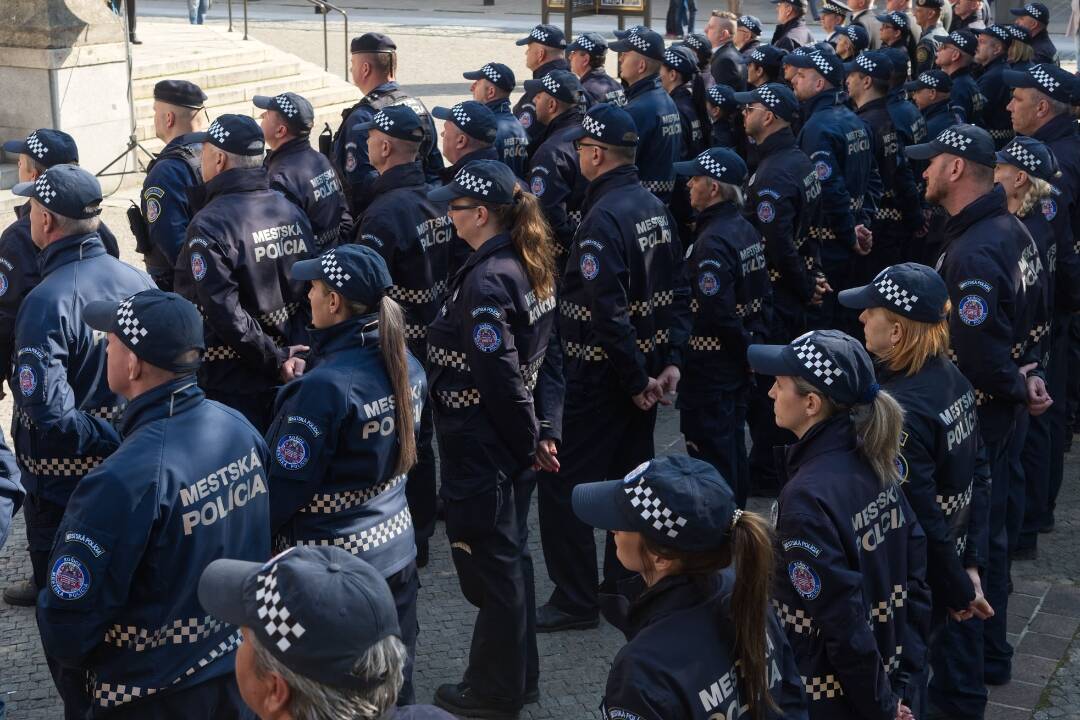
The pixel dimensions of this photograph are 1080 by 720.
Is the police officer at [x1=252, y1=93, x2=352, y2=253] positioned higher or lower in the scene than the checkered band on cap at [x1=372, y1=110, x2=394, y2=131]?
lower

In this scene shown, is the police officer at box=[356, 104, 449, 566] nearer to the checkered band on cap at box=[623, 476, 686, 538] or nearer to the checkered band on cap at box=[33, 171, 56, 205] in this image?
the checkered band on cap at box=[33, 171, 56, 205]

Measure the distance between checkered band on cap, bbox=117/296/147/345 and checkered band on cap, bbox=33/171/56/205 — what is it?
1789 millimetres

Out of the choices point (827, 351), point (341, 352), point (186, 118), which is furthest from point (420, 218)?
point (827, 351)

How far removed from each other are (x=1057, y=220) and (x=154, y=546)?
613 cm

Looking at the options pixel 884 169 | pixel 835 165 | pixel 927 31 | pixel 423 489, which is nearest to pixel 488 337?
pixel 423 489

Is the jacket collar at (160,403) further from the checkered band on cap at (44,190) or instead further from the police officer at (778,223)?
the police officer at (778,223)

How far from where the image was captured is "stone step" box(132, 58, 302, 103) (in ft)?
53.0

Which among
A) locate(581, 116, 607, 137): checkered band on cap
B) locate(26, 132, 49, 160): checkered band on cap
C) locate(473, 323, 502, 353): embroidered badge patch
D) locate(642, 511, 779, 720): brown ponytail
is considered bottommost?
locate(473, 323, 502, 353): embroidered badge patch

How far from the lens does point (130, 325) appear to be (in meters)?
4.32

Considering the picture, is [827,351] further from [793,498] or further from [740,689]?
[740,689]

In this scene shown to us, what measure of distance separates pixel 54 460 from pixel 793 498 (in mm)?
3193

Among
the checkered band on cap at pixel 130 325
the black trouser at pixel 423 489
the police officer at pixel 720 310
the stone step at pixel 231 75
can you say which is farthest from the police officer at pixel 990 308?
the stone step at pixel 231 75

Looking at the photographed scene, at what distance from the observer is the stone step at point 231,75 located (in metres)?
16.2

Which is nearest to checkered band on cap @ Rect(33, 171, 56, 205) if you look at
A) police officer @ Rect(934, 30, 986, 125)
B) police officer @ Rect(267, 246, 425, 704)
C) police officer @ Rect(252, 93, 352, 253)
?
police officer @ Rect(267, 246, 425, 704)
